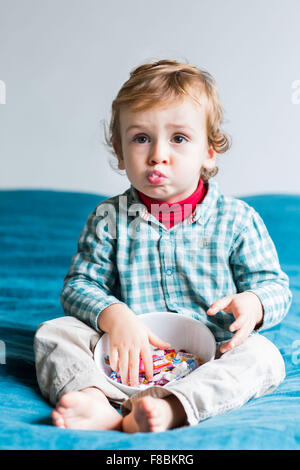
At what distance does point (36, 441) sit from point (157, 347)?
0.37 m

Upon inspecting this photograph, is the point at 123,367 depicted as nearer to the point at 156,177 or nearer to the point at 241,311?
the point at 241,311

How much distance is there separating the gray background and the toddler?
23.2 inches

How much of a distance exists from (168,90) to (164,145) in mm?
117

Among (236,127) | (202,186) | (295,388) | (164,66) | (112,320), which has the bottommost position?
(295,388)

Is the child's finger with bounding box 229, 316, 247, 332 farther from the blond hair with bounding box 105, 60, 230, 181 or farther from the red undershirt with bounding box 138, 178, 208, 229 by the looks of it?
the blond hair with bounding box 105, 60, 230, 181

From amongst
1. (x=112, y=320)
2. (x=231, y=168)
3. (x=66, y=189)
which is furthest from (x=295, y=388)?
(x=66, y=189)

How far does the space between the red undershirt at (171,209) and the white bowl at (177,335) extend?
20 centimetres

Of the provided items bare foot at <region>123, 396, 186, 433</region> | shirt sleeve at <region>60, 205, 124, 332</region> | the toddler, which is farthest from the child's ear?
bare foot at <region>123, 396, 186, 433</region>

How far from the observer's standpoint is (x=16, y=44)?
1.83m

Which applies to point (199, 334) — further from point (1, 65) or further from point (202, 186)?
point (1, 65)

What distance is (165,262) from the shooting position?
3.69 feet

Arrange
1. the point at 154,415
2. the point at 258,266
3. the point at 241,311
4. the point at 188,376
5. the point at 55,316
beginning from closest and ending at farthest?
the point at 154,415 < the point at 188,376 < the point at 241,311 < the point at 258,266 < the point at 55,316

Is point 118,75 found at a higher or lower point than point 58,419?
higher

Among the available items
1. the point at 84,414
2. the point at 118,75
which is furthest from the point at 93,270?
the point at 118,75
